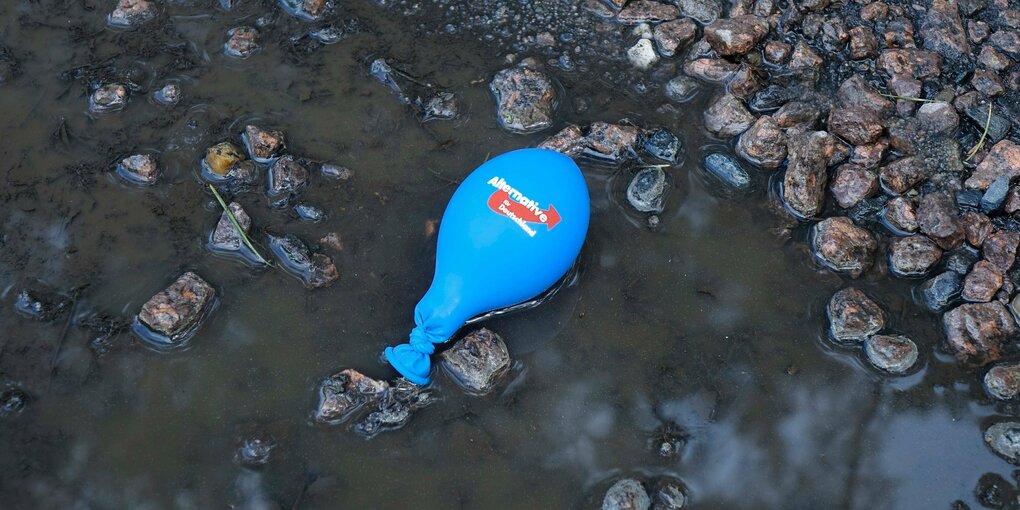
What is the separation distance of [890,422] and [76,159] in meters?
3.96

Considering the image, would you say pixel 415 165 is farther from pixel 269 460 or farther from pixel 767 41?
pixel 767 41

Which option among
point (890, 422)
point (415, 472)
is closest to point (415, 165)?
point (415, 472)

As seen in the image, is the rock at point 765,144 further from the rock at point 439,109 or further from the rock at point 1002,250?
the rock at point 439,109

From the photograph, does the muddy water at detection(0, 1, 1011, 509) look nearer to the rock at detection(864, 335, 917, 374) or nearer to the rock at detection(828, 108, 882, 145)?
the rock at detection(864, 335, 917, 374)

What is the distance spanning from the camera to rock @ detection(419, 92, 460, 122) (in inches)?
163

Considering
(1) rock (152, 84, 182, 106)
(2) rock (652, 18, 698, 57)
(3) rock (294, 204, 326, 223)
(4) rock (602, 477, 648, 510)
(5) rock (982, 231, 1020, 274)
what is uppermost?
(2) rock (652, 18, 698, 57)

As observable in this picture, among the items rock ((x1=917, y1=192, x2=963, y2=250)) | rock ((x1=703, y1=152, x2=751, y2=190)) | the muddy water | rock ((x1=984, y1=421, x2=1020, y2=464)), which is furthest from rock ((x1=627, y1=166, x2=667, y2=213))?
rock ((x1=984, y1=421, x2=1020, y2=464))

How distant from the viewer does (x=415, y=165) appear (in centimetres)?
399

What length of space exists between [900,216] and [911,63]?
0.94 meters

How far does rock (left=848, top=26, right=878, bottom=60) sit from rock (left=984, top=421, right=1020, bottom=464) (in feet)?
6.58

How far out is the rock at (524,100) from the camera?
13.5 feet

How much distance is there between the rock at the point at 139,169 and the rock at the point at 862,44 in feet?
11.9

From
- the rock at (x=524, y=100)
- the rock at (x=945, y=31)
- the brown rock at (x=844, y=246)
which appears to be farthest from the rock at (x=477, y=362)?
the rock at (x=945, y=31)

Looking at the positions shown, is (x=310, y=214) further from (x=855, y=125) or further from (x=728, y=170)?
(x=855, y=125)
